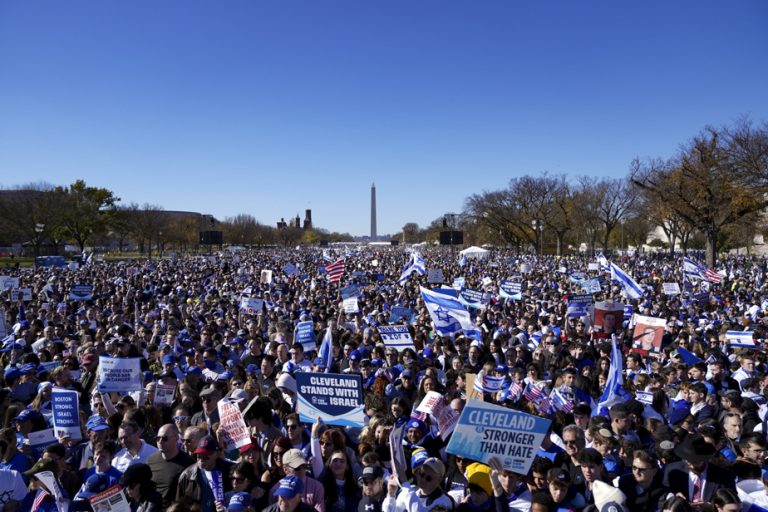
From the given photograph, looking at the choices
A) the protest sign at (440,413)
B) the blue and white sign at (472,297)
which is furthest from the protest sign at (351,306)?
the protest sign at (440,413)

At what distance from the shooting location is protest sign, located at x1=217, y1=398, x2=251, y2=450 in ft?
15.8

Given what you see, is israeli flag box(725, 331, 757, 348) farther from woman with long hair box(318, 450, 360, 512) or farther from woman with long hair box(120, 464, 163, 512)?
woman with long hair box(120, 464, 163, 512)

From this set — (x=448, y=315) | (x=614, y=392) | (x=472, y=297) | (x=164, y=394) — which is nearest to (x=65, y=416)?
(x=164, y=394)

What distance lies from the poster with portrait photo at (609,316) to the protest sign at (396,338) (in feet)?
16.7

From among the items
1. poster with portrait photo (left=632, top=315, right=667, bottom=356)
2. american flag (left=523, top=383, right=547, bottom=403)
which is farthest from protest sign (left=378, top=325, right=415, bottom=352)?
poster with portrait photo (left=632, top=315, right=667, bottom=356)

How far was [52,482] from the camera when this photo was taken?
13.7 ft

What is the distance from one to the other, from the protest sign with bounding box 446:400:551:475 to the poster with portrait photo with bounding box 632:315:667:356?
26.1ft

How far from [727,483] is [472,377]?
3652mm

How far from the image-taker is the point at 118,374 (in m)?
7.67

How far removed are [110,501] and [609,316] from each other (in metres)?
11.6

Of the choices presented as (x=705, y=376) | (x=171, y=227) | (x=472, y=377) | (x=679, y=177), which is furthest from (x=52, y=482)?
(x=171, y=227)

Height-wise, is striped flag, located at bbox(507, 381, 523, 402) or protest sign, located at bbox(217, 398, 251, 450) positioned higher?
protest sign, located at bbox(217, 398, 251, 450)

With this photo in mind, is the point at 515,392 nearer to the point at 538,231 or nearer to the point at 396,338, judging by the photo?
the point at 396,338

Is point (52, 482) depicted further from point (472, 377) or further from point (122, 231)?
point (122, 231)
